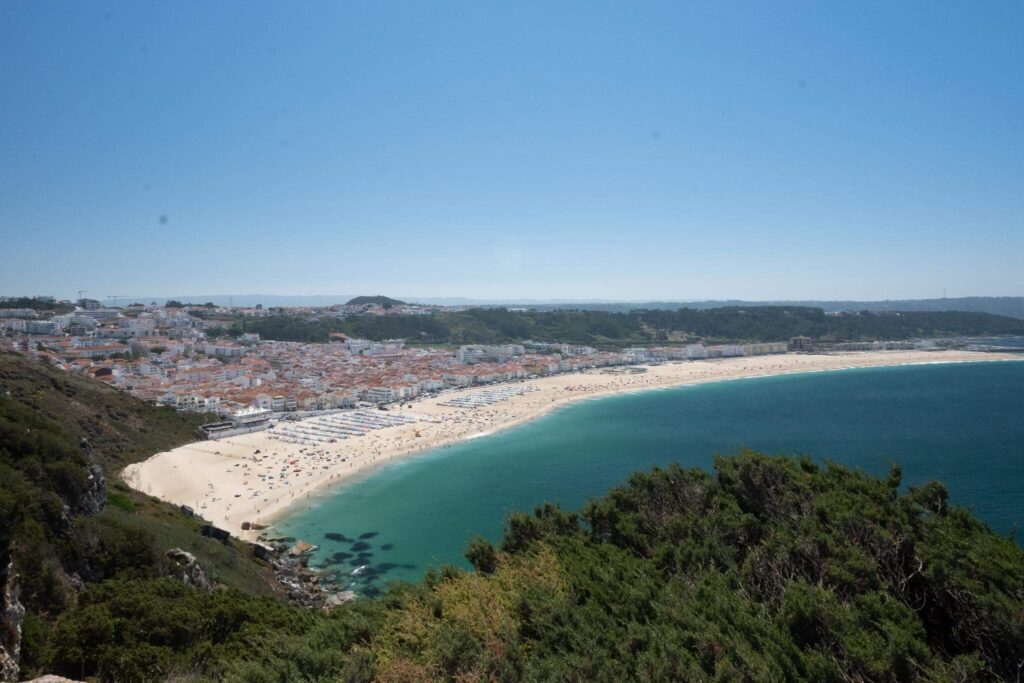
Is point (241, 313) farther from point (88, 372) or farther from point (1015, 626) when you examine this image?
point (1015, 626)

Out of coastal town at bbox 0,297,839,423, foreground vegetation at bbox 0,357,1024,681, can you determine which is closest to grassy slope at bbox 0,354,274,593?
foreground vegetation at bbox 0,357,1024,681

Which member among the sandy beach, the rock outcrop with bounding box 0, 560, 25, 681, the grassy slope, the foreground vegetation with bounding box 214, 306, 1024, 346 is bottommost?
the sandy beach

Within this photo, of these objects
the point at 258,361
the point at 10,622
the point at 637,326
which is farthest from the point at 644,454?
the point at 637,326

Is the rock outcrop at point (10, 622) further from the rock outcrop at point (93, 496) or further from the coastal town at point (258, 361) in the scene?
the coastal town at point (258, 361)

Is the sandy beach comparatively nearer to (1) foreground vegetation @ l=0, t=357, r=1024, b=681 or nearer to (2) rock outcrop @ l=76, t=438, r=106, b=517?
(2) rock outcrop @ l=76, t=438, r=106, b=517

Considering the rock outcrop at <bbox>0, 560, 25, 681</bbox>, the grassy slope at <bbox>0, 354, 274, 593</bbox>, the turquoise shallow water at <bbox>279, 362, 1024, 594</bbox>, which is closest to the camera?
the rock outcrop at <bbox>0, 560, 25, 681</bbox>
